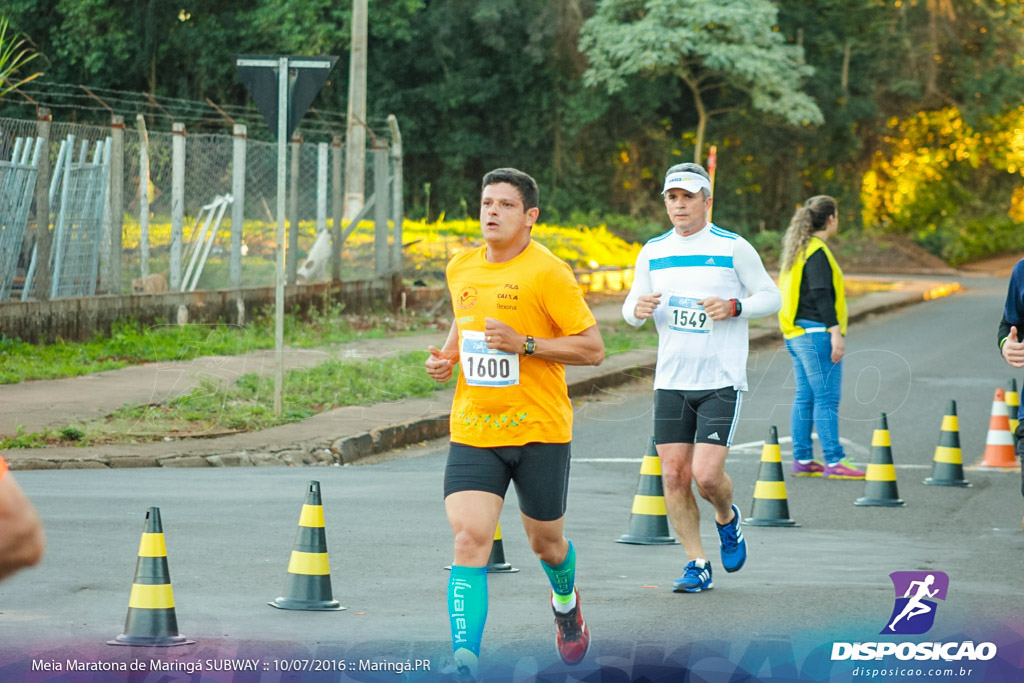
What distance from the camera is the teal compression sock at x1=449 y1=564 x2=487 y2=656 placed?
5.25m

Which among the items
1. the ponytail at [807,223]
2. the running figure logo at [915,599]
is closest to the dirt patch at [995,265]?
Answer: the ponytail at [807,223]

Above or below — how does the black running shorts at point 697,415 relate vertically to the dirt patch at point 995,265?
above

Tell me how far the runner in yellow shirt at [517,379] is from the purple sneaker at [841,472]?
5776mm

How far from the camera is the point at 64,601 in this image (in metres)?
6.43

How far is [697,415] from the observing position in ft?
23.6

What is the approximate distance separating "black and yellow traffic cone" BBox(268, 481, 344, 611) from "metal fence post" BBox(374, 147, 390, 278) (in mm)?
15200

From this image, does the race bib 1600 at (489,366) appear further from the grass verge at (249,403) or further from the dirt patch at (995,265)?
the dirt patch at (995,265)

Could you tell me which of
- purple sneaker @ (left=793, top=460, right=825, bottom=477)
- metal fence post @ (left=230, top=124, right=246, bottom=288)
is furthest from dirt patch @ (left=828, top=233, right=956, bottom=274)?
purple sneaker @ (left=793, top=460, right=825, bottom=477)

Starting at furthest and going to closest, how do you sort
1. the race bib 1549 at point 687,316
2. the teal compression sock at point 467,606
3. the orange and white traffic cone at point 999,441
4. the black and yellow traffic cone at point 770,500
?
1. the orange and white traffic cone at point 999,441
2. the black and yellow traffic cone at point 770,500
3. the race bib 1549 at point 687,316
4. the teal compression sock at point 467,606

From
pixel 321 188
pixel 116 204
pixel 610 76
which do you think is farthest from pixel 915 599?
pixel 610 76

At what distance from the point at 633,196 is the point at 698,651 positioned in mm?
40154

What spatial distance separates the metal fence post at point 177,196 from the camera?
57.4 feet

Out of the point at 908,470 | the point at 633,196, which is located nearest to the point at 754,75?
the point at 633,196

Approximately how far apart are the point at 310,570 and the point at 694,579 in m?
1.84
